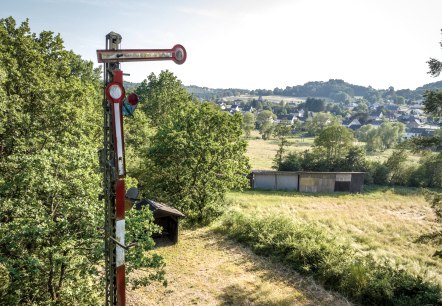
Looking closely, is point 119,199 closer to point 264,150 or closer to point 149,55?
point 149,55

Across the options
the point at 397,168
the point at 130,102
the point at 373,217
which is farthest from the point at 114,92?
the point at 397,168

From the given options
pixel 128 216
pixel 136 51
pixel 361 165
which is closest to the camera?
pixel 136 51

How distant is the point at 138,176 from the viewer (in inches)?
1157

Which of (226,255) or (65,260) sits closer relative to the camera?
(65,260)

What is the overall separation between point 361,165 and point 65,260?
52.6 metres

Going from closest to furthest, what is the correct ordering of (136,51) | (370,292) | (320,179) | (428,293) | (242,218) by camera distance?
(136,51) < (428,293) < (370,292) < (242,218) < (320,179)

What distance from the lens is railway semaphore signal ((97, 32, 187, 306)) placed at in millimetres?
7035

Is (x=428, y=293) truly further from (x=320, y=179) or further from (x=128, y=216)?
(x=320, y=179)

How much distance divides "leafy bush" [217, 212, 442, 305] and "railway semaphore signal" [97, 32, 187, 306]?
1379 centimetres

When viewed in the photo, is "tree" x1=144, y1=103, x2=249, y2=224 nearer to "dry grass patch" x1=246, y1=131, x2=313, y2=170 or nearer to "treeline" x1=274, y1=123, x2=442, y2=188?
"treeline" x1=274, y1=123, x2=442, y2=188

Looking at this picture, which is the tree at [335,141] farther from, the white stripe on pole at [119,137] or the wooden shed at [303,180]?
the white stripe on pole at [119,137]

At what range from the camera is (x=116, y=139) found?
717 centimetres

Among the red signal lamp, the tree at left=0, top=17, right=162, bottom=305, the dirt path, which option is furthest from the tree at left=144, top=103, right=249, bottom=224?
the red signal lamp

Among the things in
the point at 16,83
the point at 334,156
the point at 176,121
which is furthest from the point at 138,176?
the point at 334,156
